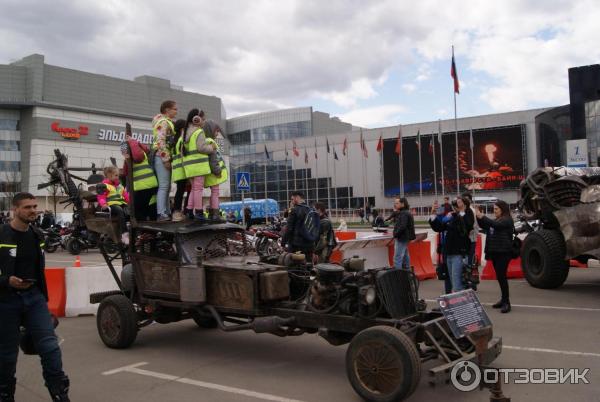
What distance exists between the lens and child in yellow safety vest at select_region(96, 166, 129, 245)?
6.99 meters

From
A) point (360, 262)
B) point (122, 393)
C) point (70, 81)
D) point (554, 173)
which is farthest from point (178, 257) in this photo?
point (70, 81)

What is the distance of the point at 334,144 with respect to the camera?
64.6 metres

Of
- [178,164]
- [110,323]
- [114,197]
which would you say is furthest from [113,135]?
[110,323]

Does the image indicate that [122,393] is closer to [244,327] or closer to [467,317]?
[244,327]

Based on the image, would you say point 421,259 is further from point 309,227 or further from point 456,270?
point 309,227

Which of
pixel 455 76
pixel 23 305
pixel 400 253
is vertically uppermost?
pixel 455 76

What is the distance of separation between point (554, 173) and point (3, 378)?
9.71 metres

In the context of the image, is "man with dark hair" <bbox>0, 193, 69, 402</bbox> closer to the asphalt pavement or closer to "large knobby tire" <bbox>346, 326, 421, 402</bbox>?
the asphalt pavement

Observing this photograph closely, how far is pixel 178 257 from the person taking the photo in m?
6.10

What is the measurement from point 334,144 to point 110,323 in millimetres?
58988

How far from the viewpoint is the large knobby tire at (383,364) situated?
4293 millimetres

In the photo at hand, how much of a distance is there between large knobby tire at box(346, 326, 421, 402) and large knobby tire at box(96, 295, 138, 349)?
307 cm

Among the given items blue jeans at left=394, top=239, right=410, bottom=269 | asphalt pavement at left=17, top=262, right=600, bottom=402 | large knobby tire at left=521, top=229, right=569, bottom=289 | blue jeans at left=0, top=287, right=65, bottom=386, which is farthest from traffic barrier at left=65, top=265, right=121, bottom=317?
large knobby tire at left=521, top=229, right=569, bottom=289

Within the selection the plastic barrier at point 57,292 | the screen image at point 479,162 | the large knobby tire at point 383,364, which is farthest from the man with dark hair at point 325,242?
the screen image at point 479,162
